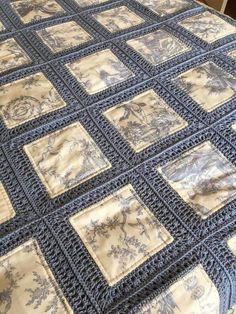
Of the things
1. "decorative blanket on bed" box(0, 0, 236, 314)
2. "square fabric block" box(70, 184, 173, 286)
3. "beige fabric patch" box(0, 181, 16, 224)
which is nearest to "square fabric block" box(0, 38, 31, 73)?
"decorative blanket on bed" box(0, 0, 236, 314)

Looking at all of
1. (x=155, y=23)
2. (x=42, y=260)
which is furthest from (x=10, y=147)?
(x=155, y=23)

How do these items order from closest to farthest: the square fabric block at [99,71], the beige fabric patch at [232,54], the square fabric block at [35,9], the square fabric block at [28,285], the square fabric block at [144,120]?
the square fabric block at [28,285] < the square fabric block at [144,120] < the square fabric block at [99,71] < the beige fabric patch at [232,54] < the square fabric block at [35,9]

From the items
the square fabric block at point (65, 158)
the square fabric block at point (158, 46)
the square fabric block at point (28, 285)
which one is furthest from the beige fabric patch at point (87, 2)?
the square fabric block at point (28, 285)

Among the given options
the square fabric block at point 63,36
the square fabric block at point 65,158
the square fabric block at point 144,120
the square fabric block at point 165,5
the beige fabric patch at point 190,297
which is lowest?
the beige fabric patch at point 190,297

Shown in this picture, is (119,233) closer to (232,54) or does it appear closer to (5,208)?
(5,208)

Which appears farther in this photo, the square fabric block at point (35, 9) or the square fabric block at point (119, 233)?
the square fabric block at point (35, 9)

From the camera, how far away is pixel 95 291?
60 centimetres

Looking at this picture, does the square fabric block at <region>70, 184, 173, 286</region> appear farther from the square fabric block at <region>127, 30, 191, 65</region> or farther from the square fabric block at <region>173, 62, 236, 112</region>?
the square fabric block at <region>127, 30, 191, 65</region>

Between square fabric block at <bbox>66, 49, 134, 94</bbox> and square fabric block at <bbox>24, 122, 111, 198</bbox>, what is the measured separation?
0.17m

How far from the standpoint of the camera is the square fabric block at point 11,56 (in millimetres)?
1011

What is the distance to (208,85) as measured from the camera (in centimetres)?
97

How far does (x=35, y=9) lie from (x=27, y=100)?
0.50 metres

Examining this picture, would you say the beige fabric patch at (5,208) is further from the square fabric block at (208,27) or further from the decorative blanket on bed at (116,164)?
the square fabric block at (208,27)

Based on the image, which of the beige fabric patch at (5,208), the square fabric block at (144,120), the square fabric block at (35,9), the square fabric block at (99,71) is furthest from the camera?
the square fabric block at (35,9)
